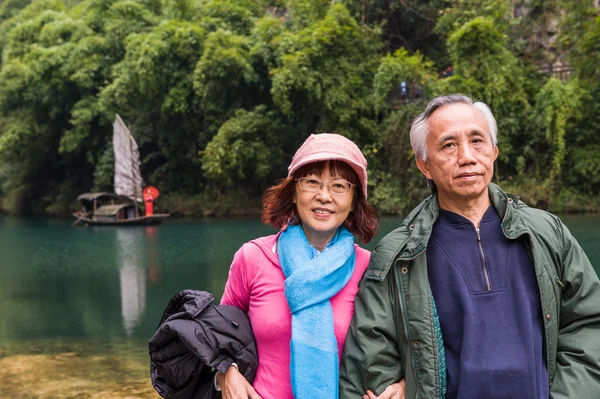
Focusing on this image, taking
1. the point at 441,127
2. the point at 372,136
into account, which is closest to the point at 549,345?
the point at 441,127

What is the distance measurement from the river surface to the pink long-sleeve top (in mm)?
3069

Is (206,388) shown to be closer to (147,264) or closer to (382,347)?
(382,347)

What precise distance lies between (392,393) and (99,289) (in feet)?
27.0

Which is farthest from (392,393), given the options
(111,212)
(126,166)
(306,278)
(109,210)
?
(126,166)

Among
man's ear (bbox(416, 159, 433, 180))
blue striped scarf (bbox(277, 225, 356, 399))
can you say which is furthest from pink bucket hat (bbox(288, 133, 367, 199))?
blue striped scarf (bbox(277, 225, 356, 399))

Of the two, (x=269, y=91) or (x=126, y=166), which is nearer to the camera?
(x=269, y=91)

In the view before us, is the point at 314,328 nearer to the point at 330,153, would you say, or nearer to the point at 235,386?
the point at 235,386

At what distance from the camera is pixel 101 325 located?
7.00 meters

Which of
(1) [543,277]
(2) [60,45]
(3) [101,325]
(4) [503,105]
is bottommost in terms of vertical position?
(3) [101,325]

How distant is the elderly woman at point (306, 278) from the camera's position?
1.56 metres

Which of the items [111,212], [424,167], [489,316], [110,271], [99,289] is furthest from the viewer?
[111,212]

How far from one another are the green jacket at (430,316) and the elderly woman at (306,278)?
7 centimetres

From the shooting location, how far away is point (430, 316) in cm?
146

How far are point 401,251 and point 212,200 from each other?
722 inches
